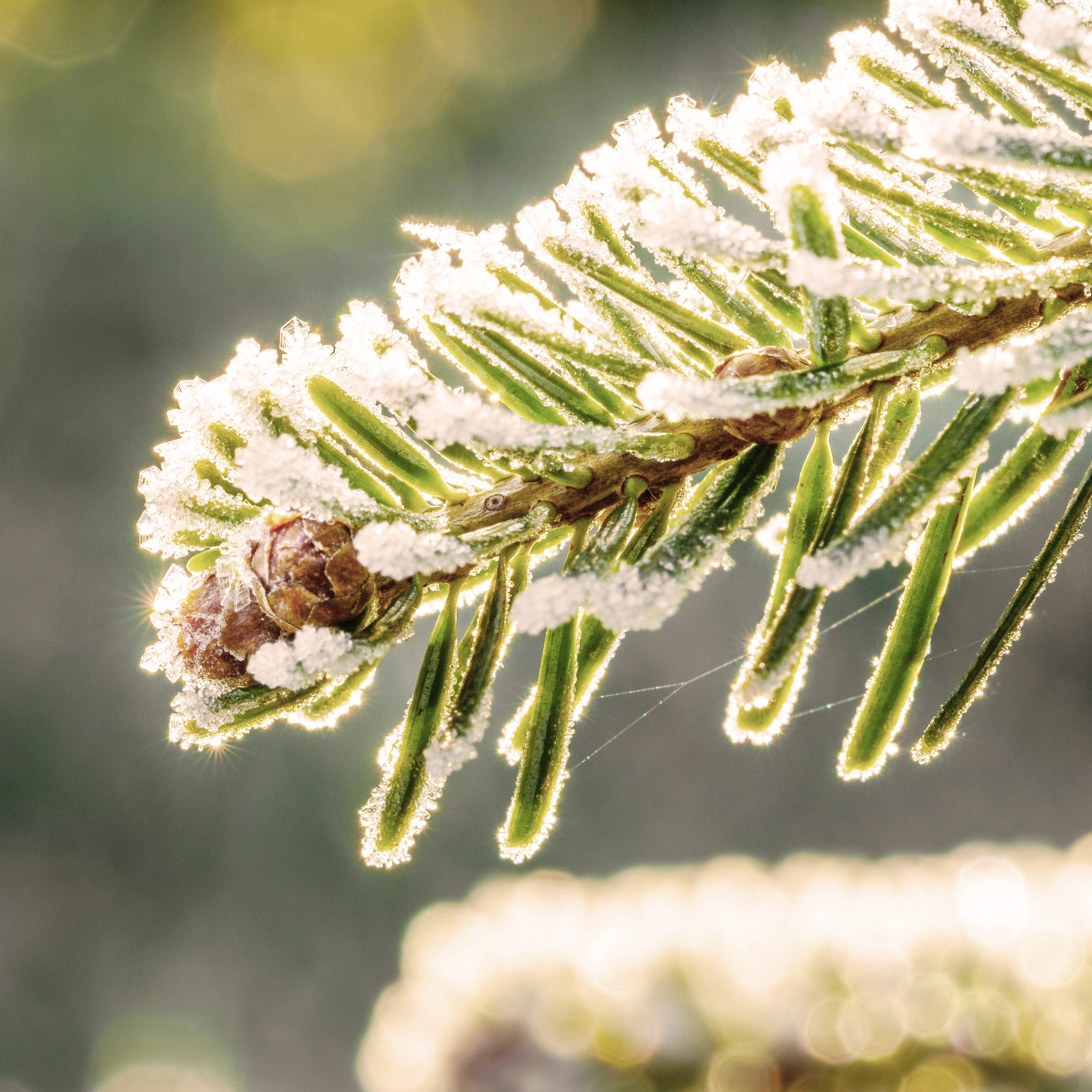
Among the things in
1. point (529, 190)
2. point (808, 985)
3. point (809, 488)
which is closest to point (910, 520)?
point (809, 488)

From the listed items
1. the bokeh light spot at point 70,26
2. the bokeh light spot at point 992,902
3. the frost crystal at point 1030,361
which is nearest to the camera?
the frost crystal at point 1030,361

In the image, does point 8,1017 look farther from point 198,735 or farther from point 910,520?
point 910,520

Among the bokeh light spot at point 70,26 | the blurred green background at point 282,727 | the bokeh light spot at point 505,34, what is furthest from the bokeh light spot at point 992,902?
the bokeh light spot at point 70,26

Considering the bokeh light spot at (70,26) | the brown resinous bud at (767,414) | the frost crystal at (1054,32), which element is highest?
the bokeh light spot at (70,26)

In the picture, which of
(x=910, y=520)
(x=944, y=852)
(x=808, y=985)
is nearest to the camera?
(x=910, y=520)

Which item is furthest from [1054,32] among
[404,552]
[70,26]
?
[70,26]

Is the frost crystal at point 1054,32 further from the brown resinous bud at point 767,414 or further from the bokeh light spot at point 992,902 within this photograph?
the bokeh light spot at point 992,902
